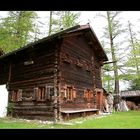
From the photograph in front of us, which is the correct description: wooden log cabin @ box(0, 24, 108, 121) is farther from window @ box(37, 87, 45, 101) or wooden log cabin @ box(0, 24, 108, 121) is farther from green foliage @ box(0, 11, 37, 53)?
green foliage @ box(0, 11, 37, 53)

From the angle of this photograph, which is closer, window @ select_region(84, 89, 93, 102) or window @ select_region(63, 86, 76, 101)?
window @ select_region(63, 86, 76, 101)

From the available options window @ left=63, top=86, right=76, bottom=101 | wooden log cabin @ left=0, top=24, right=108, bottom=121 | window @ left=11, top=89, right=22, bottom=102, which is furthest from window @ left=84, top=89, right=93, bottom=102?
window @ left=11, top=89, right=22, bottom=102

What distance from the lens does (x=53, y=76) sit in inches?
582

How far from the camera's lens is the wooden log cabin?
47.9 ft

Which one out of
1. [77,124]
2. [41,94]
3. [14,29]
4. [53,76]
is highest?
[14,29]

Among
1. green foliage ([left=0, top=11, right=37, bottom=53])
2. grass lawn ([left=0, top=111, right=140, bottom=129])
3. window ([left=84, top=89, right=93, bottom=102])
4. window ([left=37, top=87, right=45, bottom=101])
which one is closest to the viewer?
grass lawn ([left=0, top=111, right=140, bottom=129])

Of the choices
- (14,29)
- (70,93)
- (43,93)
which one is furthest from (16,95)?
(14,29)

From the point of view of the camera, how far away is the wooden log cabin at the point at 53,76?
1459 cm

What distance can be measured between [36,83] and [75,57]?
359 cm

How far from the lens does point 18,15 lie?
2923cm

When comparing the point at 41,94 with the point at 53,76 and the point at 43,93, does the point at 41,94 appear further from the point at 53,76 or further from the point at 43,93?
the point at 53,76
